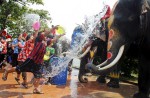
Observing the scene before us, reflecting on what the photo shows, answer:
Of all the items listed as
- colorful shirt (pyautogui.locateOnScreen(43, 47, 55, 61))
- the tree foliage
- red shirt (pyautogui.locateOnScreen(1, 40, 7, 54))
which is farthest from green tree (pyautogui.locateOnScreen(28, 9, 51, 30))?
colorful shirt (pyautogui.locateOnScreen(43, 47, 55, 61))

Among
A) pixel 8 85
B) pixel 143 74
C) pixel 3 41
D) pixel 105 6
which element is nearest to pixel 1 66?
pixel 3 41

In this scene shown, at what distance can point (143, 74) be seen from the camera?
7.07 meters

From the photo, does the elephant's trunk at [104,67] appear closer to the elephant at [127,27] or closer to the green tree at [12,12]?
the elephant at [127,27]

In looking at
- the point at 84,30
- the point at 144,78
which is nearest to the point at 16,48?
the point at 84,30

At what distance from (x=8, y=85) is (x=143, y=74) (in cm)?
393

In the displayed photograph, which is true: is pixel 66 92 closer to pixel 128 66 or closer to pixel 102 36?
pixel 102 36

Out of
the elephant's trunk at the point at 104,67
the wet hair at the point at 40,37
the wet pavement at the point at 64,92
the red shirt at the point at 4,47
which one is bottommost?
the wet pavement at the point at 64,92

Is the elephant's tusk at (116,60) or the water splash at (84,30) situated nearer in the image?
the elephant's tusk at (116,60)

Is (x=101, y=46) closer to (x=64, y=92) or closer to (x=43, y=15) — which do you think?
(x=64, y=92)

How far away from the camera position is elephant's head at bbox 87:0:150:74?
632 centimetres

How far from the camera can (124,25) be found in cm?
647

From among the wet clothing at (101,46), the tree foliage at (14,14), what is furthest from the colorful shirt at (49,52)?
the tree foliage at (14,14)

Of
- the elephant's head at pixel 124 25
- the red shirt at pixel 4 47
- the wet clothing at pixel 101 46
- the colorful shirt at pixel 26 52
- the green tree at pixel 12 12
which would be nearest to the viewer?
the elephant's head at pixel 124 25

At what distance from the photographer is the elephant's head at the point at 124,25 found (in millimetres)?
6324
